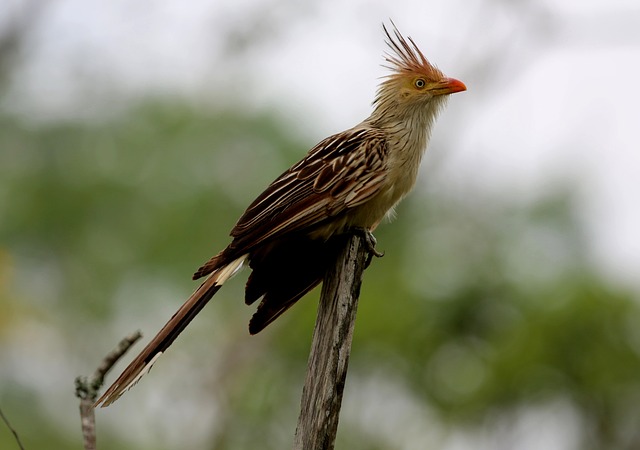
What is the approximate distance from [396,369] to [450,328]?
0.91m

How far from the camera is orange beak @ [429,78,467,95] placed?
16.5ft

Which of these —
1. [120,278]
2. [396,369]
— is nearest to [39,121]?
[120,278]

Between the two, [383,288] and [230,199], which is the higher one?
[230,199]

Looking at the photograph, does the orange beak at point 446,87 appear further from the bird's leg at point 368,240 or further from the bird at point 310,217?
the bird's leg at point 368,240

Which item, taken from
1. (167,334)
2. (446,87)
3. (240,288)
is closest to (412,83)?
(446,87)

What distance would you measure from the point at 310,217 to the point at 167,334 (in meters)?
0.83

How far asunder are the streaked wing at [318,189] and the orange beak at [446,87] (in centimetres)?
53

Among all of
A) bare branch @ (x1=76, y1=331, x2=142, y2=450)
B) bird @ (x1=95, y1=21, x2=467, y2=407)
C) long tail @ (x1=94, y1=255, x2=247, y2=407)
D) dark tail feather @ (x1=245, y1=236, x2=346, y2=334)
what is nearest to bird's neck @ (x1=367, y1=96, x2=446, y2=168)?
bird @ (x1=95, y1=21, x2=467, y2=407)

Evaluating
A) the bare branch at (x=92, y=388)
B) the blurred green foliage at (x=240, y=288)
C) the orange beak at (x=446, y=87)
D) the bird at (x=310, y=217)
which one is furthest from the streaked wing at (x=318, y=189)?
the blurred green foliage at (x=240, y=288)

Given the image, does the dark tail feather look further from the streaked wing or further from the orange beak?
the orange beak

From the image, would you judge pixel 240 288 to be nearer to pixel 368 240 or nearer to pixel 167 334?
pixel 368 240

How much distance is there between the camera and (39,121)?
1934 cm

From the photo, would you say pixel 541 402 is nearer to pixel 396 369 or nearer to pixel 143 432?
pixel 396 369

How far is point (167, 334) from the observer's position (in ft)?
12.2
